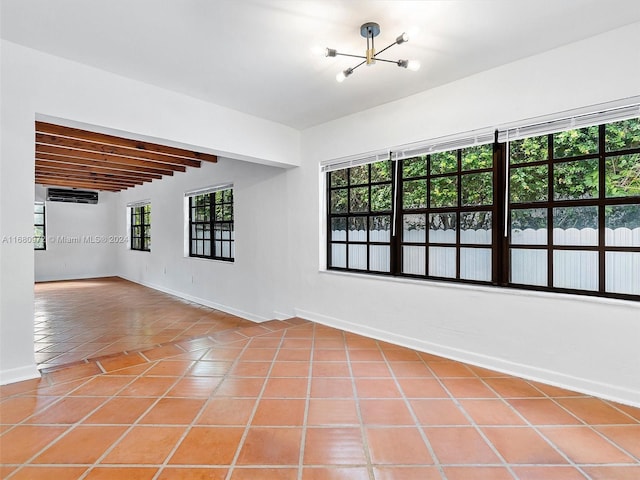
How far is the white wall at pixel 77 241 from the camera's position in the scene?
9.13 meters

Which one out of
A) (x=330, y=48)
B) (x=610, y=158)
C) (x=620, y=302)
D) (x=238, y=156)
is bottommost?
(x=620, y=302)

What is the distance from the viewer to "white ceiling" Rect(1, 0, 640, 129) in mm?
2020

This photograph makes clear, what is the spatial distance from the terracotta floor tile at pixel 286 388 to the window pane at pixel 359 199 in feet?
6.84

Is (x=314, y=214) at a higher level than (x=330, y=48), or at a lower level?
lower

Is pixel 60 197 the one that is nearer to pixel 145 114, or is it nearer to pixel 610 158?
pixel 145 114

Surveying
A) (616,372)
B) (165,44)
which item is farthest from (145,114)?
(616,372)

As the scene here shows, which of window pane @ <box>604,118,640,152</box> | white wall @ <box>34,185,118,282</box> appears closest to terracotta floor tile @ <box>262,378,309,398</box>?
window pane @ <box>604,118,640,152</box>

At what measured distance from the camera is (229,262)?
228 inches

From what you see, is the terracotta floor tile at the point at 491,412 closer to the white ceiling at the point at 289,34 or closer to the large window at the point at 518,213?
the large window at the point at 518,213

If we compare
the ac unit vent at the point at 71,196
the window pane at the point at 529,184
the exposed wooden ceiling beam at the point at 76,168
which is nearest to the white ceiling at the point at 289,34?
the window pane at the point at 529,184

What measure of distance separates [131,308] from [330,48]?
568cm

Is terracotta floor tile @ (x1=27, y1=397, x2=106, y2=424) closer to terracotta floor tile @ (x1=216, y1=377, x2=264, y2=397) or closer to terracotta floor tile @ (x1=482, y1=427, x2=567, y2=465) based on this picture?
terracotta floor tile @ (x1=216, y1=377, x2=264, y2=397)

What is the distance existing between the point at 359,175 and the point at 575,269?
2.28 metres

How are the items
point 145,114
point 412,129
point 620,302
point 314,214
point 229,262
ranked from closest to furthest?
point 620,302 → point 145,114 → point 412,129 → point 314,214 → point 229,262
